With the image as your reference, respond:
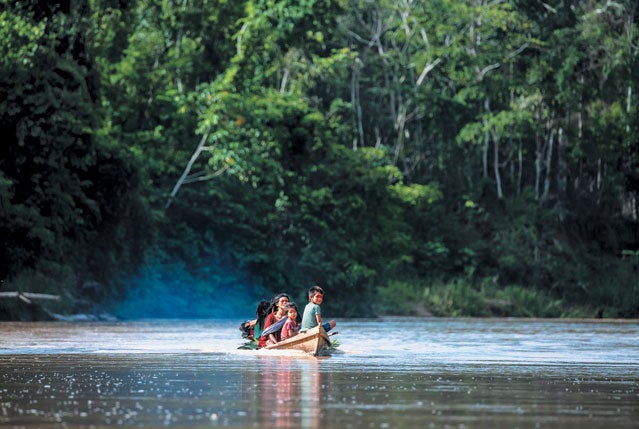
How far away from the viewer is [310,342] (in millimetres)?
26562

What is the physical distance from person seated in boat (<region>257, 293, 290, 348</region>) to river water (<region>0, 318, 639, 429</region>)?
704 mm

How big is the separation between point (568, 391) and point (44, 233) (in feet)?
100

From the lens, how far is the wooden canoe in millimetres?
26281

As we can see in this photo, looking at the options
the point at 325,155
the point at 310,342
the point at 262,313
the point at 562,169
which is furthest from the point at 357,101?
the point at 310,342

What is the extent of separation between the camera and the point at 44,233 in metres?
45.8

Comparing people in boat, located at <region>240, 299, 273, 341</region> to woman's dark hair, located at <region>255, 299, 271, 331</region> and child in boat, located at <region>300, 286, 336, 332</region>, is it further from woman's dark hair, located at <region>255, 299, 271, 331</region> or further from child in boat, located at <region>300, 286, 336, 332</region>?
child in boat, located at <region>300, 286, 336, 332</region>

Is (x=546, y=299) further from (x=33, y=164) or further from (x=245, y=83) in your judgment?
(x=33, y=164)

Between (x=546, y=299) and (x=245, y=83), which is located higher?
(x=245, y=83)

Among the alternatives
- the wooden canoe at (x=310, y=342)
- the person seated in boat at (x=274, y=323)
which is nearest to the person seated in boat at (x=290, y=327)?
the person seated in boat at (x=274, y=323)

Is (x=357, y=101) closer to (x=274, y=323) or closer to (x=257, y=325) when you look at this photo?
(x=257, y=325)

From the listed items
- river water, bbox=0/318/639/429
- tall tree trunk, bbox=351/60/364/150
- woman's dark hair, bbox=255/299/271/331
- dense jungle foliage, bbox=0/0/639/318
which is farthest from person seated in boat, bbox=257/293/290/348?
tall tree trunk, bbox=351/60/364/150

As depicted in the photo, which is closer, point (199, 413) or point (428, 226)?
point (199, 413)

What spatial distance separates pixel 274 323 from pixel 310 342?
6.94 ft

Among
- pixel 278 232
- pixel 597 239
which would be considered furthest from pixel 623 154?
pixel 278 232
